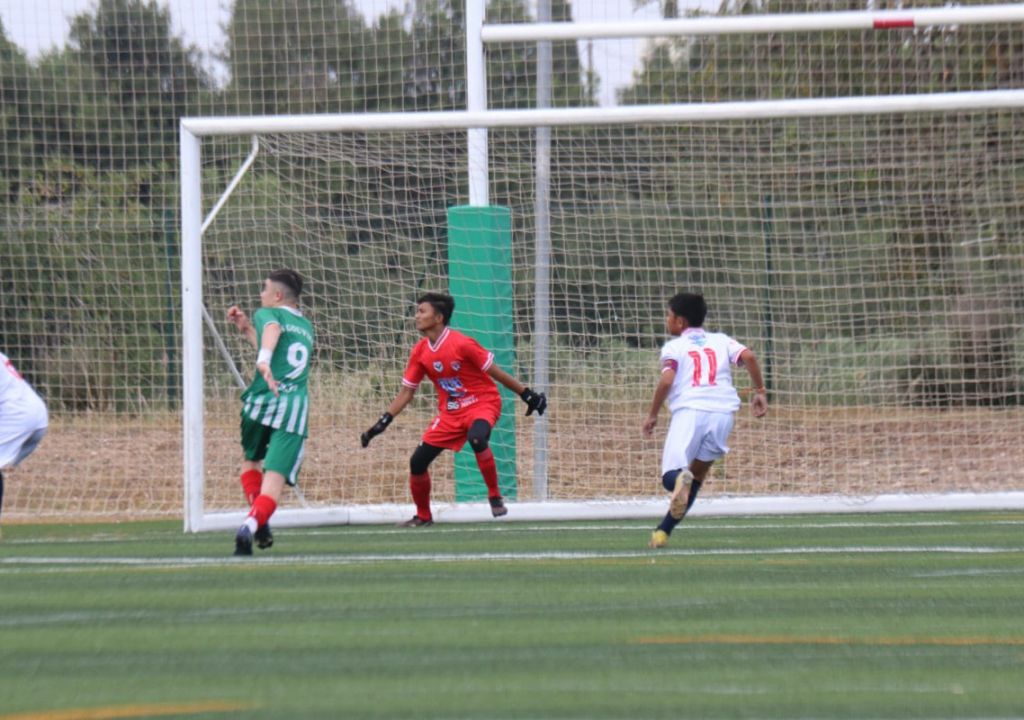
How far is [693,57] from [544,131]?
3.50 m

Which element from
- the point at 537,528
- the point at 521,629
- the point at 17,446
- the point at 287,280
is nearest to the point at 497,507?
the point at 537,528

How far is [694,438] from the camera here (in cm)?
872

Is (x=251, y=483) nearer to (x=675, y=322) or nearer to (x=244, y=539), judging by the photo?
(x=244, y=539)

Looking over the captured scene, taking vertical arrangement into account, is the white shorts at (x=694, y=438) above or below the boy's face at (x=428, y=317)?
below

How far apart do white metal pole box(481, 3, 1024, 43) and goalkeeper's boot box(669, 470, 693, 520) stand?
424cm

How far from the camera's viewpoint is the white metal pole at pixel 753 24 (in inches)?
432

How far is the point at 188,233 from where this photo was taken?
415 inches

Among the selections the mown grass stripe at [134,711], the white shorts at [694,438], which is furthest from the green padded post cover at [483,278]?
the mown grass stripe at [134,711]

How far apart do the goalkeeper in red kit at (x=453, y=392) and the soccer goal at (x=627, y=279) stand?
2.87 feet

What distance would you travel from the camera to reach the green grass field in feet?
14.6

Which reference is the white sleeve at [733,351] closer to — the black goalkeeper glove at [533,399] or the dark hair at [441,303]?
the black goalkeeper glove at [533,399]

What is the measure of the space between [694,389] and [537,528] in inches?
83.0

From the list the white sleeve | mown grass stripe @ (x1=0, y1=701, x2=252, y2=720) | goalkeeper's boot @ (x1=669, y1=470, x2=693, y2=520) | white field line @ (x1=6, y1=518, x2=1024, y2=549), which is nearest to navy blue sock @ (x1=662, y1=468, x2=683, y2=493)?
goalkeeper's boot @ (x1=669, y1=470, x2=693, y2=520)

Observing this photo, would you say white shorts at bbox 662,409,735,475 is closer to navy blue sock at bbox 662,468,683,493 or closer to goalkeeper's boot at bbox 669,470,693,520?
navy blue sock at bbox 662,468,683,493
